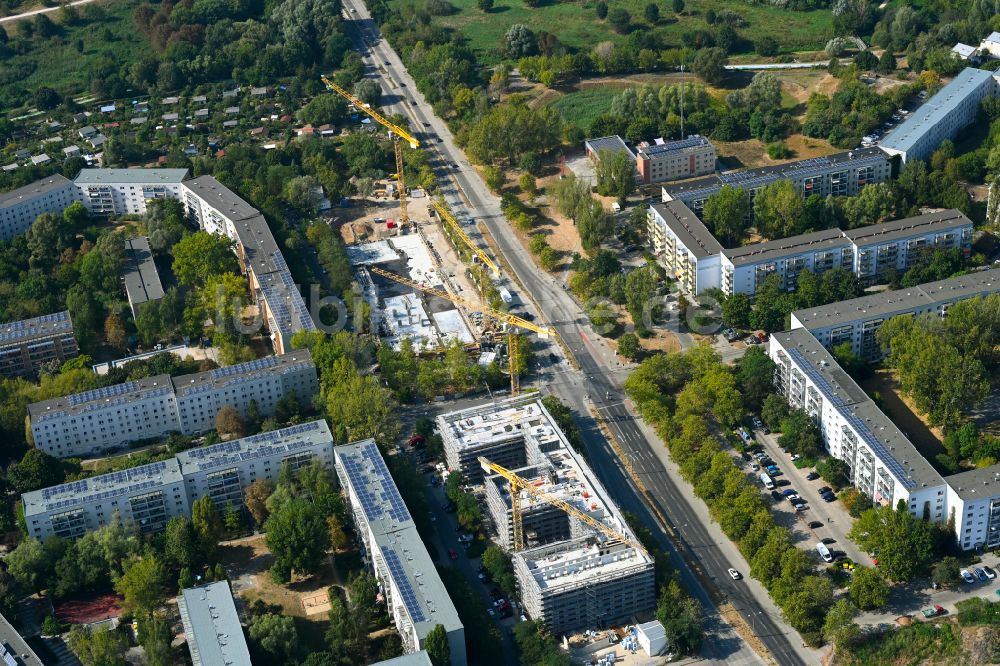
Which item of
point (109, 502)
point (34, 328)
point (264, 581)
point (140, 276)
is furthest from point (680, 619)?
point (140, 276)

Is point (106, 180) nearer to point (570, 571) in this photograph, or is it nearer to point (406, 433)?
point (406, 433)

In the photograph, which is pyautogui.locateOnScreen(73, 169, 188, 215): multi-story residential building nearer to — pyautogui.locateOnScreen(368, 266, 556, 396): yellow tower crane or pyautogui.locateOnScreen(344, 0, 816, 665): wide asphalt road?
pyautogui.locateOnScreen(368, 266, 556, 396): yellow tower crane

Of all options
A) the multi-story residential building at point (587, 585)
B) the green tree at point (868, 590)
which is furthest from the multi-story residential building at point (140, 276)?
the green tree at point (868, 590)

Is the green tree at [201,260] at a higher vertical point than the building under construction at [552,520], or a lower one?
higher

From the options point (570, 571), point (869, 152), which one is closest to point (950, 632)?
point (570, 571)

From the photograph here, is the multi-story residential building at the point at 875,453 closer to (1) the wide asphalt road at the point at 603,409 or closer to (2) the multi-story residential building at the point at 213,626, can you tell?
(1) the wide asphalt road at the point at 603,409
